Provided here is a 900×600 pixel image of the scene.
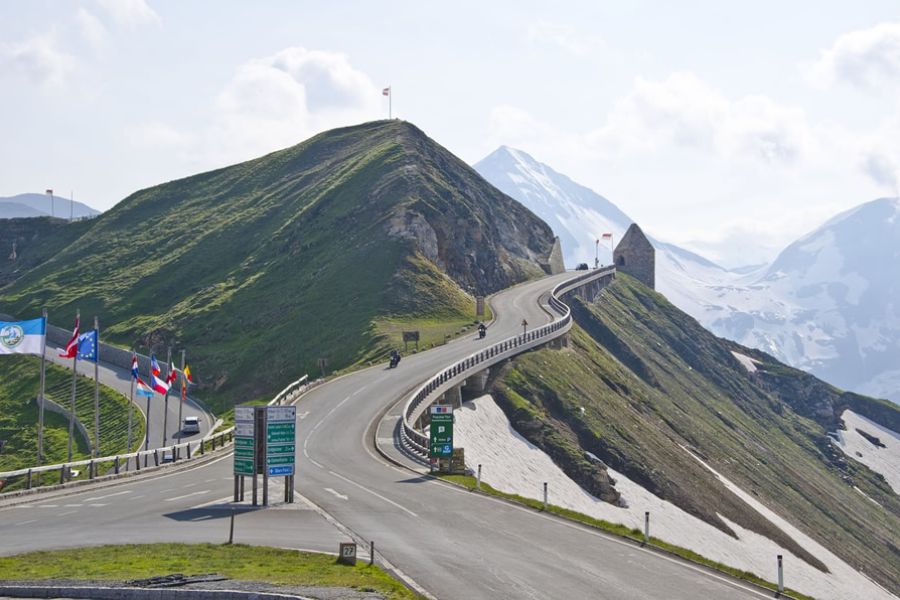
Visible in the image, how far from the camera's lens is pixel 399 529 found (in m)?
33.8

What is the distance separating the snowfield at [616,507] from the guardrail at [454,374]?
2.31m

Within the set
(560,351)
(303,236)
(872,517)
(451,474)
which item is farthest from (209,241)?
(451,474)

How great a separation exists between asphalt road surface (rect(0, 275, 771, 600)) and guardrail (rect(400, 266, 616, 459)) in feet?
14.8

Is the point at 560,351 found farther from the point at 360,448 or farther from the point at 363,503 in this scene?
the point at 363,503

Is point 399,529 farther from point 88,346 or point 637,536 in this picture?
point 88,346

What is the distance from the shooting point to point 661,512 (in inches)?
2881

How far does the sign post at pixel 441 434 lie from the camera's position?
159 ft

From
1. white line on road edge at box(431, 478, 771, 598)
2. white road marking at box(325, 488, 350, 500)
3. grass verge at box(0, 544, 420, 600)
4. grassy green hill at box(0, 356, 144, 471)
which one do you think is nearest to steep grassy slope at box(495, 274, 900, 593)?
white line on road edge at box(431, 478, 771, 598)

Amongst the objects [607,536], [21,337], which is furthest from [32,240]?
[607,536]

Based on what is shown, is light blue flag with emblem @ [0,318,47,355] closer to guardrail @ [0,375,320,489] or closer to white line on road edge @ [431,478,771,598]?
guardrail @ [0,375,320,489]

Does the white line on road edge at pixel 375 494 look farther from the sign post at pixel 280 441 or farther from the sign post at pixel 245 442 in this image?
the sign post at pixel 245 442

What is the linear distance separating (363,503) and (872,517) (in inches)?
4442

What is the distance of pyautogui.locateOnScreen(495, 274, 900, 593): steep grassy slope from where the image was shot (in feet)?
265

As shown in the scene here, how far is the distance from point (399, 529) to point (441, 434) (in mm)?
15092
